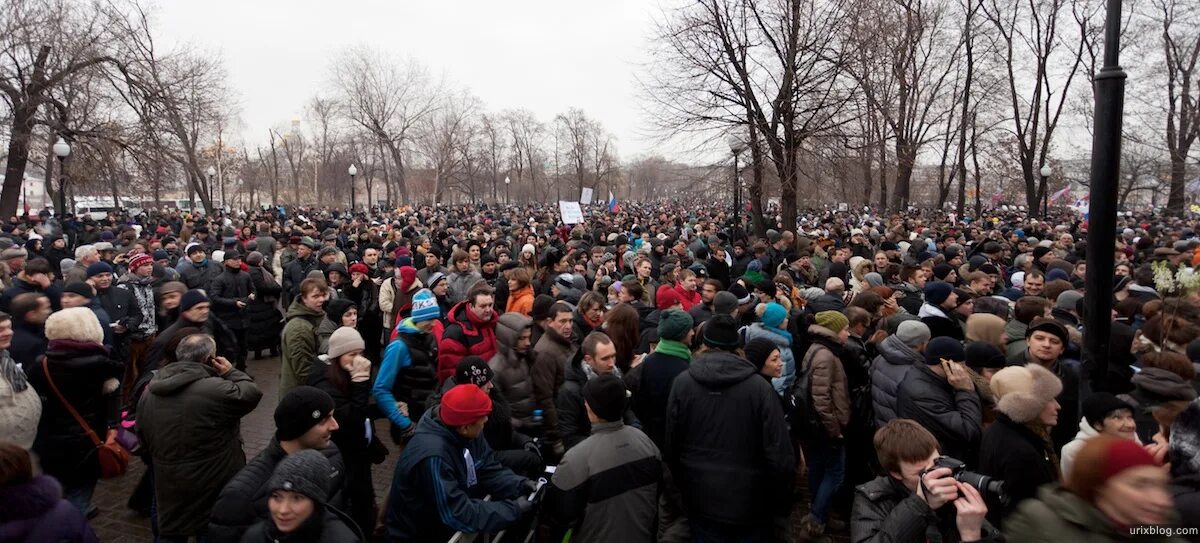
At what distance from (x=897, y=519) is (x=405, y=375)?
332 cm

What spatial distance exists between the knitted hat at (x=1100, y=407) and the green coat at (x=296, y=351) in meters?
5.18

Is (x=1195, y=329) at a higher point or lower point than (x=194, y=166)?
lower

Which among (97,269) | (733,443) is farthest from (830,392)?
(97,269)

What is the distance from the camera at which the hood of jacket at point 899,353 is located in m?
4.15

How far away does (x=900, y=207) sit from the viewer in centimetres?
3225

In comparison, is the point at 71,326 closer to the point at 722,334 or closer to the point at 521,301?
the point at 521,301

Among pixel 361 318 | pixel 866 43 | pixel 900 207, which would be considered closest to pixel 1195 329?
pixel 361 318

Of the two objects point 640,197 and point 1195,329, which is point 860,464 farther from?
point 640,197

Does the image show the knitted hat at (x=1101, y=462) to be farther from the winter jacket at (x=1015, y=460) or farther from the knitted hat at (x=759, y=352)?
the knitted hat at (x=759, y=352)

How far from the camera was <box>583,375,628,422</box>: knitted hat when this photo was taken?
3.19m

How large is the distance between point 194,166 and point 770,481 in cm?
2941

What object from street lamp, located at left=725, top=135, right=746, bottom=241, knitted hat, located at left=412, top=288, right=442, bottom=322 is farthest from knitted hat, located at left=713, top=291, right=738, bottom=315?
street lamp, located at left=725, top=135, right=746, bottom=241

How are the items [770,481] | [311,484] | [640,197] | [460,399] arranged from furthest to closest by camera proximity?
Answer: 1. [640,197]
2. [770,481]
3. [460,399]
4. [311,484]

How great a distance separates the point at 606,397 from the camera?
10.5ft
